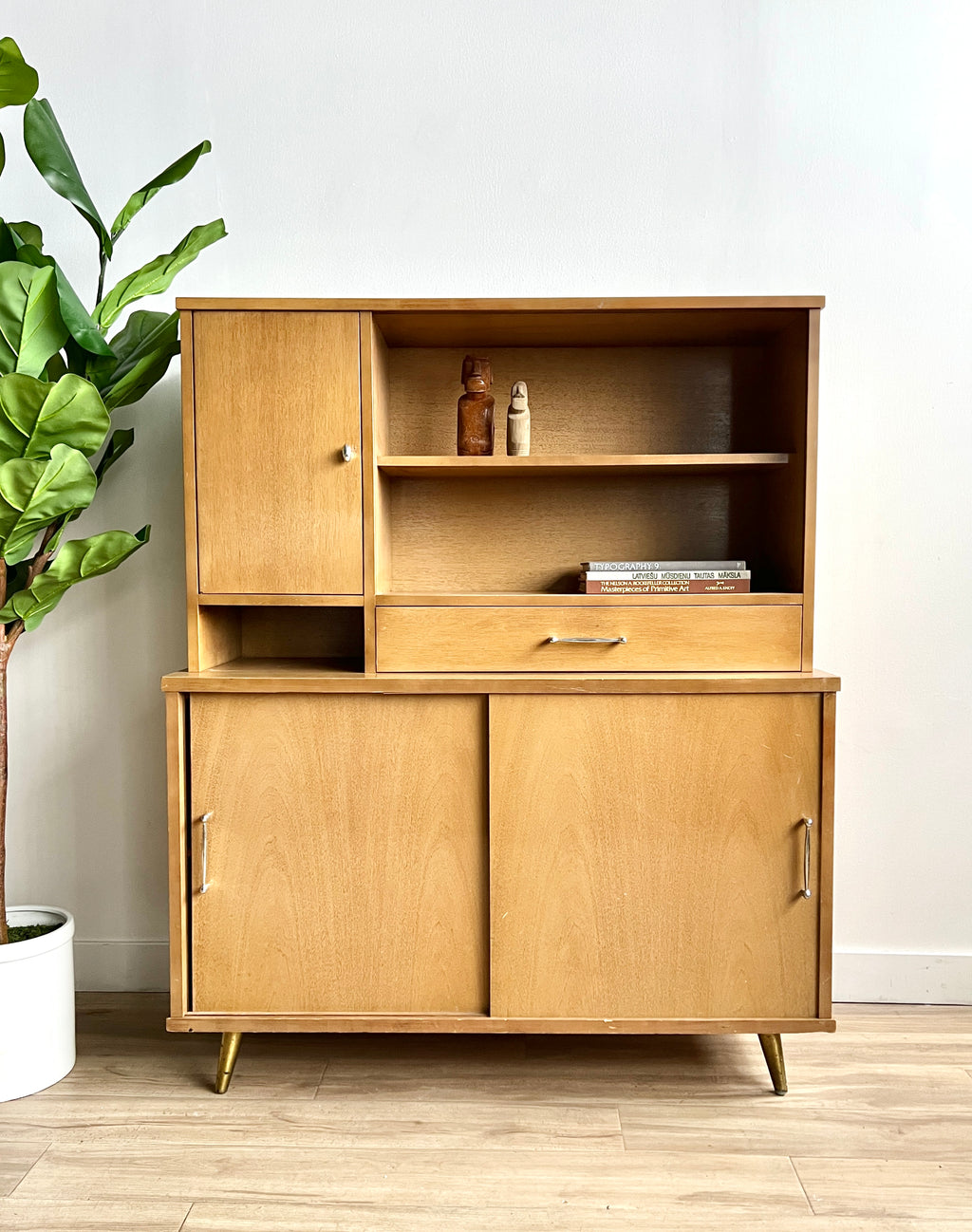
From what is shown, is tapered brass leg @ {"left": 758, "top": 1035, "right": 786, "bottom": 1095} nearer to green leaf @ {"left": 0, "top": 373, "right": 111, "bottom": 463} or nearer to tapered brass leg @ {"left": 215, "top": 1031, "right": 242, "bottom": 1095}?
tapered brass leg @ {"left": 215, "top": 1031, "right": 242, "bottom": 1095}

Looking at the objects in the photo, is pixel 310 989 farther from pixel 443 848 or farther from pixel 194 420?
pixel 194 420

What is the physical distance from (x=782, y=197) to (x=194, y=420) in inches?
53.4

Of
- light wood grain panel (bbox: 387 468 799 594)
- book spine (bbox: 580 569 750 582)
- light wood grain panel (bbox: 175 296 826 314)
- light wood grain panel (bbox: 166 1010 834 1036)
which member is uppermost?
light wood grain panel (bbox: 175 296 826 314)

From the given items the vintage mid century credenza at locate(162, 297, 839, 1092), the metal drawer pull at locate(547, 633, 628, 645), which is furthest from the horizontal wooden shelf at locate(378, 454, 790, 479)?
the metal drawer pull at locate(547, 633, 628, 645)

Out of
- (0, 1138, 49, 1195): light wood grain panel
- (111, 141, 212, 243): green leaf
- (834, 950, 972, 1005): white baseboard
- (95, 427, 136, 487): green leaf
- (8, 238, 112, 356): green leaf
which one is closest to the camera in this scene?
(0, 1138, 49, 1195): light wood grain panel

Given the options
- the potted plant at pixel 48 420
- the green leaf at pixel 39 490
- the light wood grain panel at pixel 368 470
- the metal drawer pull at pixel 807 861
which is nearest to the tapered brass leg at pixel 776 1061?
the metal drawer pull at pixel 807 861

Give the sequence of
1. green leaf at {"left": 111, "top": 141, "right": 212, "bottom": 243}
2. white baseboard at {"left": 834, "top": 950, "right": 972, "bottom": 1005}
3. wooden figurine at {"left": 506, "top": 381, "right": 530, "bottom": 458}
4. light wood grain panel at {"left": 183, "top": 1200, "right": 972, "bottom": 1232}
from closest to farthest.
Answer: light wood grain panel at {"left": 183, "top": 1200, "right": 972, "bottom": 1232}
green leaf at {"left": 111, "top": 141, "right": 212, "bottom": 243}
wooden figurine at {"left": 506, "top": 381, "right": 530, "bottom": 458}
white baseboard at {"left": 834, "top": 950, "right": 972, "bottom": 1005}

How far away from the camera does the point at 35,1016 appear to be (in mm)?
1668

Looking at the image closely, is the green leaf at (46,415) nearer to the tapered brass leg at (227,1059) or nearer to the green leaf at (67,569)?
the green leaf at (67,569)

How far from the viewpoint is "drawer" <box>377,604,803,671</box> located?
1627 millimetres

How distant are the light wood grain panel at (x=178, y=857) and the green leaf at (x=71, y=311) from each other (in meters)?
0.64

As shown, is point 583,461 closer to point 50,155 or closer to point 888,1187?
point 50,155

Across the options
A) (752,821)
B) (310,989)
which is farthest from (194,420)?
(752,821)

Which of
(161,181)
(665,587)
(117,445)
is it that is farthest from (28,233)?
(665,587)
